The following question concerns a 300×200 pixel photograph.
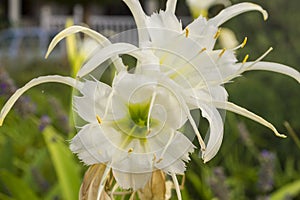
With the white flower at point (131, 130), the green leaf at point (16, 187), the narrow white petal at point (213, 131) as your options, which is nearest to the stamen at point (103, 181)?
the white flower at point (131, 130)

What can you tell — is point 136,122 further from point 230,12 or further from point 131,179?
point 230,12

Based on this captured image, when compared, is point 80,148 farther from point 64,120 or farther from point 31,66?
point 31,66

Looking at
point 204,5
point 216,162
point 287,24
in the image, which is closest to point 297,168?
point 216,162

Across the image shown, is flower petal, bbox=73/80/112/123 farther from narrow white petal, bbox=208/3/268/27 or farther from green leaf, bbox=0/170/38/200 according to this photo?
green leaf, bbox=0/170/38/200

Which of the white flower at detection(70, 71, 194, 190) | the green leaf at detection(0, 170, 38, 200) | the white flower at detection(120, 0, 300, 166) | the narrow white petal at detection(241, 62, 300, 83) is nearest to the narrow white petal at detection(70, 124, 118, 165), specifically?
the white flower at detection(70, 71, 194, 190)

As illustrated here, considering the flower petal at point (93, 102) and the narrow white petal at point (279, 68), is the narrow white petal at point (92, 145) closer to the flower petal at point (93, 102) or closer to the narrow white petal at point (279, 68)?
the flower petal at point (93, 102)

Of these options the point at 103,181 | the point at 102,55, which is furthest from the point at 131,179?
the point at 102,55
